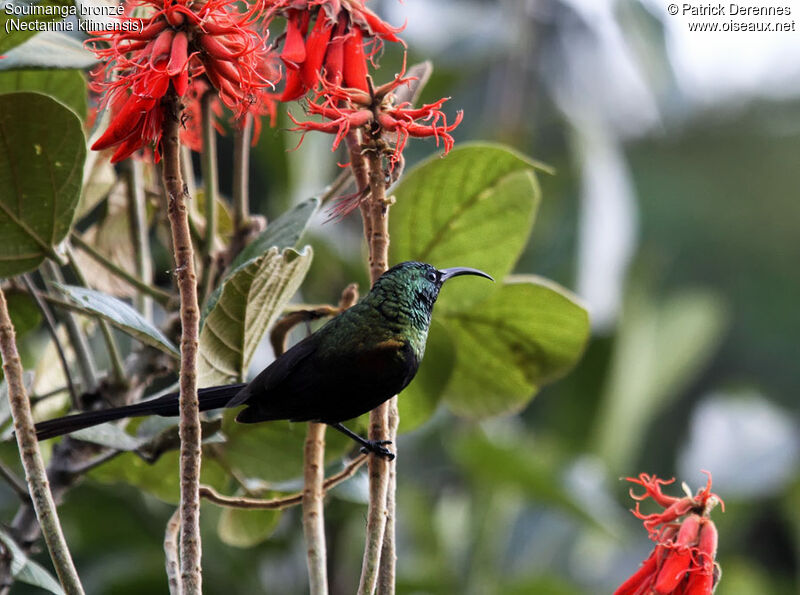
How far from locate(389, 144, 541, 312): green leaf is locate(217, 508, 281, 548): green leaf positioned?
257 mm

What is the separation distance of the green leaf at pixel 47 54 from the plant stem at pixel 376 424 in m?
0.26

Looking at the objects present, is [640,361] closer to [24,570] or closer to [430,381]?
[430,381]

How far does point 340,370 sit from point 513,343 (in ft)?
0.92

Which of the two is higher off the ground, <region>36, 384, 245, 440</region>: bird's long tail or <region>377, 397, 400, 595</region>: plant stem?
<region>36, 384, 245, 440</region>: bird's long tail

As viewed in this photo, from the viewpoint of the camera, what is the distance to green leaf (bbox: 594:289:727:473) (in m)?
2.28

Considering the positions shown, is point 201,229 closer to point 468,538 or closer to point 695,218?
point 468,538

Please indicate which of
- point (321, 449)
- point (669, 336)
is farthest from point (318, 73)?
point (669, 336)

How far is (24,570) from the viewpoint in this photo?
59 cm

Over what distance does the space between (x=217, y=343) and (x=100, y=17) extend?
9.3 inches

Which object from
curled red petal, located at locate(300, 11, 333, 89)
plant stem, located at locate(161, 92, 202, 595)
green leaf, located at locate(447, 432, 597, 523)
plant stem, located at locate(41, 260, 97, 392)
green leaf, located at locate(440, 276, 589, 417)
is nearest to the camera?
plant stem, located at locate(161, 92, 202, 595)

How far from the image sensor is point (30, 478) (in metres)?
0.45

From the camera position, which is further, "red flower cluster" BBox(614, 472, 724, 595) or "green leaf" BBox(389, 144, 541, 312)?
"green leaf" BBox(389, 144, 541, 312)

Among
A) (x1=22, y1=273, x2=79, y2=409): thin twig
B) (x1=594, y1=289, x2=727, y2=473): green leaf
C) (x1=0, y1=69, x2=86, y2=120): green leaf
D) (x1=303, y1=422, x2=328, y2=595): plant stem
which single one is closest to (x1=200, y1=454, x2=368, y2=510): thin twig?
(x1=303, y1=422, x2=328, y2=595): plant stem

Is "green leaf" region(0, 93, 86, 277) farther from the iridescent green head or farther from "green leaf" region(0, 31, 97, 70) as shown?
the iridescent green head
